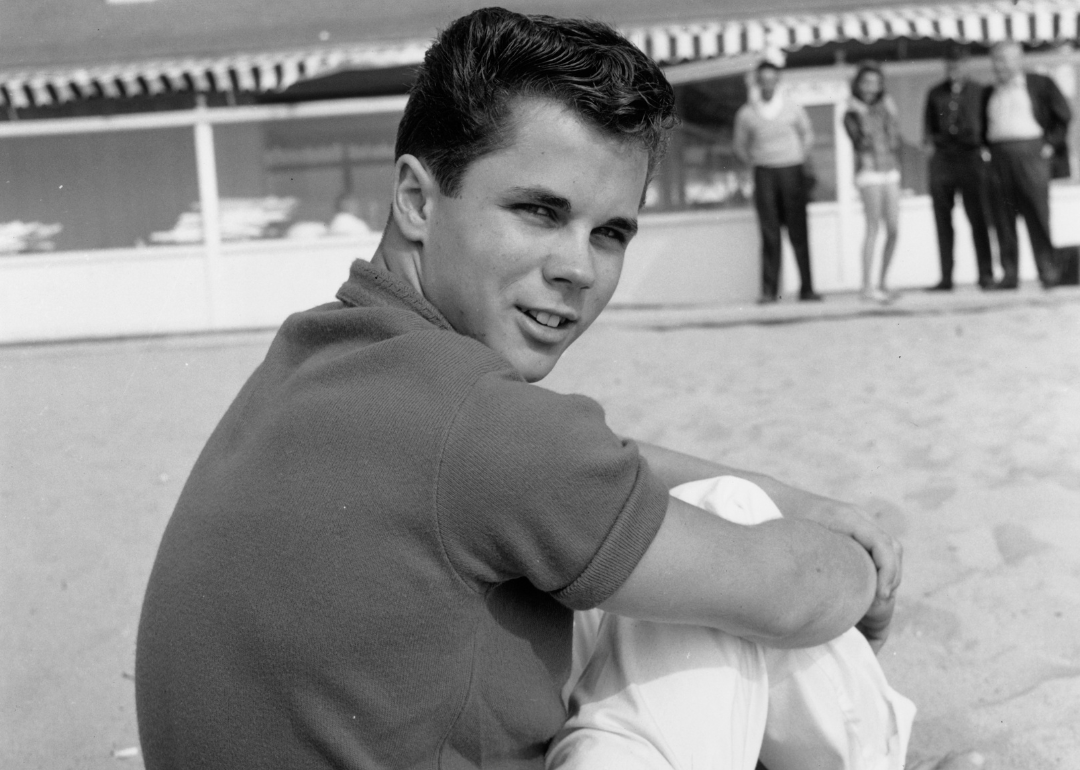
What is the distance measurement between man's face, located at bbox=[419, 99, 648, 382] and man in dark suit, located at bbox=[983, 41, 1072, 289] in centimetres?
903

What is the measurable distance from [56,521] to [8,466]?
117cm

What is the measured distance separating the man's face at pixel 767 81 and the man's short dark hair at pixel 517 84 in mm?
8993

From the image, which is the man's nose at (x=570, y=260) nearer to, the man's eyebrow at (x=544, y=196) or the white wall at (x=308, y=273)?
the man's eyebrow at (x=544, y=196)

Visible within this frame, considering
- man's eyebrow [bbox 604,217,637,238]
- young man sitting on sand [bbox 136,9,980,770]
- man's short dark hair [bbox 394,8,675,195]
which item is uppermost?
man's short dark hair [bbox 394,8,675,195]

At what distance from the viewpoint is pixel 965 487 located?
4086mm

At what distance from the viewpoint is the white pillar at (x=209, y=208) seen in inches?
539

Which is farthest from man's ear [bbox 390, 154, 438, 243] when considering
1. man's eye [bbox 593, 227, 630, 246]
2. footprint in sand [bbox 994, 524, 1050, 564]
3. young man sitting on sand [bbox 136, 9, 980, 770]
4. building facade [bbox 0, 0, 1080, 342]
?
building facade [bbox 0, 0, 1080, 342]

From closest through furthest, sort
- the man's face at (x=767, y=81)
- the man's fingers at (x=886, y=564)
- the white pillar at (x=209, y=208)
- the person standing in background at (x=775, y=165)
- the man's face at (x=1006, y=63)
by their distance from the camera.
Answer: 1. the man's fingers at (x=886, y=564)
2. the man's face at (x=1006, y=63)
3. the man's face at (x=767, y=81)
4. the person standing in background at (x=775, y=165)
5. the white pillar at (x=209, y=208)

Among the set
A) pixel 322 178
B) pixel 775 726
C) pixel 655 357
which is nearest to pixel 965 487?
pixel 775 726

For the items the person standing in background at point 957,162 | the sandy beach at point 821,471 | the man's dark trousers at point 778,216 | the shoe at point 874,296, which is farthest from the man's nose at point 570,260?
the man's dark trousers at point 778,216

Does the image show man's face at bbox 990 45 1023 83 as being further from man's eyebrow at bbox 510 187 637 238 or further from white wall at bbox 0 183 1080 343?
man's eyebrow at bbox 510 187 637 238

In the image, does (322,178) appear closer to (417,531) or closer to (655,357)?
(655,357)

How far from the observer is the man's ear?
5.14 feet

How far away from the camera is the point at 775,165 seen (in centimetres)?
1063
